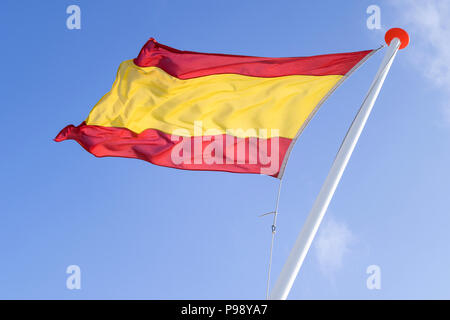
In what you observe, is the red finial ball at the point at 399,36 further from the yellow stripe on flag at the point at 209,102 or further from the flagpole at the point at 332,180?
the yellow stripe on flag at the point at 209,102

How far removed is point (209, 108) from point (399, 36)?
13.2 feet

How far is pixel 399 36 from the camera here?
9820 millimetres

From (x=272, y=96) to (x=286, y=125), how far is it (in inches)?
34.8

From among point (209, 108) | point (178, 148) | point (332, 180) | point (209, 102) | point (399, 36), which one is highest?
point (399, 36)

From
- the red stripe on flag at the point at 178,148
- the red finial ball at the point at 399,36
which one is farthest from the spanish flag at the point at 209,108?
the red finial ball at the point at 399,36

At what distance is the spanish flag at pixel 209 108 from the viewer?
32.2 ft

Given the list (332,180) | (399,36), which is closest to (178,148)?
(332,180)

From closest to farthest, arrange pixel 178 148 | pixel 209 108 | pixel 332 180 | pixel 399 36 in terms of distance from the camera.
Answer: pixel 332 180
pixel 399 36
pixel 178 148
pixel 209 108

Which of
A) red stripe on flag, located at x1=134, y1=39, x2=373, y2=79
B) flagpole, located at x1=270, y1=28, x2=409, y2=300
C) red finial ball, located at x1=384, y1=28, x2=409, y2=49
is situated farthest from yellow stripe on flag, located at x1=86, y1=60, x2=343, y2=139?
red finial ball, located at x1=384, y1=28, x2=409, y2=49

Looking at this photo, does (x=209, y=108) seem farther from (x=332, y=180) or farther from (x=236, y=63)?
(x=332, y=180)

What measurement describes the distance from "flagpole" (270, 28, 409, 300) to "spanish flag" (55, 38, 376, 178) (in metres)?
0.61

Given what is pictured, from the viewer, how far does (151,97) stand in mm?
11375
